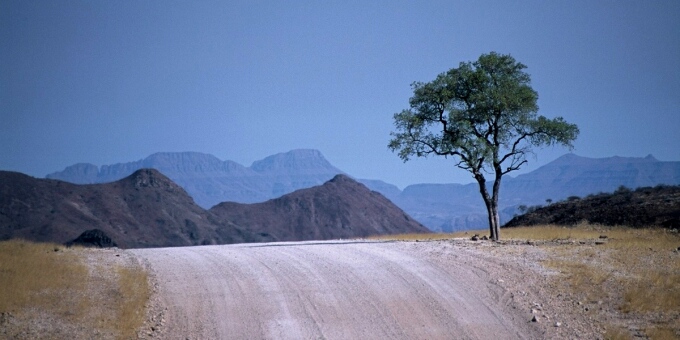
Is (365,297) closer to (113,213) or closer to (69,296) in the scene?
(69,296)

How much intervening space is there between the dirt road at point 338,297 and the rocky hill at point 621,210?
58.8ft

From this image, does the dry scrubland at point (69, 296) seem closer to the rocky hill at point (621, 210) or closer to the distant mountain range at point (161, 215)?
the rocky hill at point (621, 210)

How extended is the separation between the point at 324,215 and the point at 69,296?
83.9 meters

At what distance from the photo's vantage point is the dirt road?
44.2ft

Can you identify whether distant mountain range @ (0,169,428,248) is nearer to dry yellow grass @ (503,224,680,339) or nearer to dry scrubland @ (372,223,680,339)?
dry scrubland @ (372,223,680,339)

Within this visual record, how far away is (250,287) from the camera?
16.4 metres

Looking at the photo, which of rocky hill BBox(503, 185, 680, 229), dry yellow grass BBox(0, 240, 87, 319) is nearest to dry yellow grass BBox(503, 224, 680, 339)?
rocky hill BBox(503, 185, 680, 229)

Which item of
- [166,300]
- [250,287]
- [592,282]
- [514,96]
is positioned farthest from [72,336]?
[514,96]

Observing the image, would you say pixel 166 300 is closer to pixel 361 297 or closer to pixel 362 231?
pixel 361 297

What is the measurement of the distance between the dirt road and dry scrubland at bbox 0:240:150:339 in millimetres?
788

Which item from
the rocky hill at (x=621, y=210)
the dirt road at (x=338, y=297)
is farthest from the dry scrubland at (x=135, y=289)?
the rocky hill at (x=621, y=210)

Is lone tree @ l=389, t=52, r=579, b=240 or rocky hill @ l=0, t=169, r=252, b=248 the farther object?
rocky hill @ l=0, t=169, r=252, b=248

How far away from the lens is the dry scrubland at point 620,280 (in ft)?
47.1

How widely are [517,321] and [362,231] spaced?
82355mm
